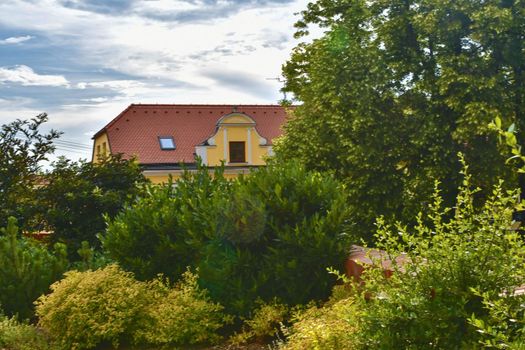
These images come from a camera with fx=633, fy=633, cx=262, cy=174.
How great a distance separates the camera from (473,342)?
5.02 meters

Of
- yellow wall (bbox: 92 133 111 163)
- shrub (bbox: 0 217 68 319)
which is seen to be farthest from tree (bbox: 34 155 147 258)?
yellow wall (bbox: 92 133 111 163)

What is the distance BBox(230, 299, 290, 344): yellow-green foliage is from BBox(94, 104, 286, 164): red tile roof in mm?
29657

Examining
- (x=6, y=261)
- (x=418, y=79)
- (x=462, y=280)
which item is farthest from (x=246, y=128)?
(x=462, y=280)

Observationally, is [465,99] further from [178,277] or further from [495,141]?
[178,277]

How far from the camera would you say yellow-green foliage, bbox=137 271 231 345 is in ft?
27.9

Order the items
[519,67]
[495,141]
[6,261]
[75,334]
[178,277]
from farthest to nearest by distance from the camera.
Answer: [519,67] → [495,141] → [6,261] → [178,277] → [75,334]

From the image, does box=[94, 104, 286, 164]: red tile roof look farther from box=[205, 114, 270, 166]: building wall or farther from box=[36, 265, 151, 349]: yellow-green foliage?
box=[36, 265, 151, 349]: yellow-green foliage

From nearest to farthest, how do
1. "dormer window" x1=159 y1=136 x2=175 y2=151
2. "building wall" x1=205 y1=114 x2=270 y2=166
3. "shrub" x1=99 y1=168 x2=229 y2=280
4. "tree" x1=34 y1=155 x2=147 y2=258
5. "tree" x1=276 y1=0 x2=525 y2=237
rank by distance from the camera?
"shrub" x1=99 y1=168 x2=229 y2=280, "tree" x1=34 y1=155 x2=147 y2=258, "tree" x1=276 y1=0 x2=525 y2=237, "dormer window" x1=159 y1=136 x2=175 y2=151, "building wall" x1=205 y1=114 x2=270 y2=166

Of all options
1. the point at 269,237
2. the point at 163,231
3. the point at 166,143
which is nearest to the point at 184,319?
the point at 269,237

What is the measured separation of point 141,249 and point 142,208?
67 centimetres

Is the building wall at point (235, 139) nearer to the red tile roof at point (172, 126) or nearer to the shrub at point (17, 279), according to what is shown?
the red tile roof at point (172, 126)

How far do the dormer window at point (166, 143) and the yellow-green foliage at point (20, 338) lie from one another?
97.9 feet

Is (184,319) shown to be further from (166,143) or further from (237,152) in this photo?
(237,152)

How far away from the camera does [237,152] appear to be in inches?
1583
